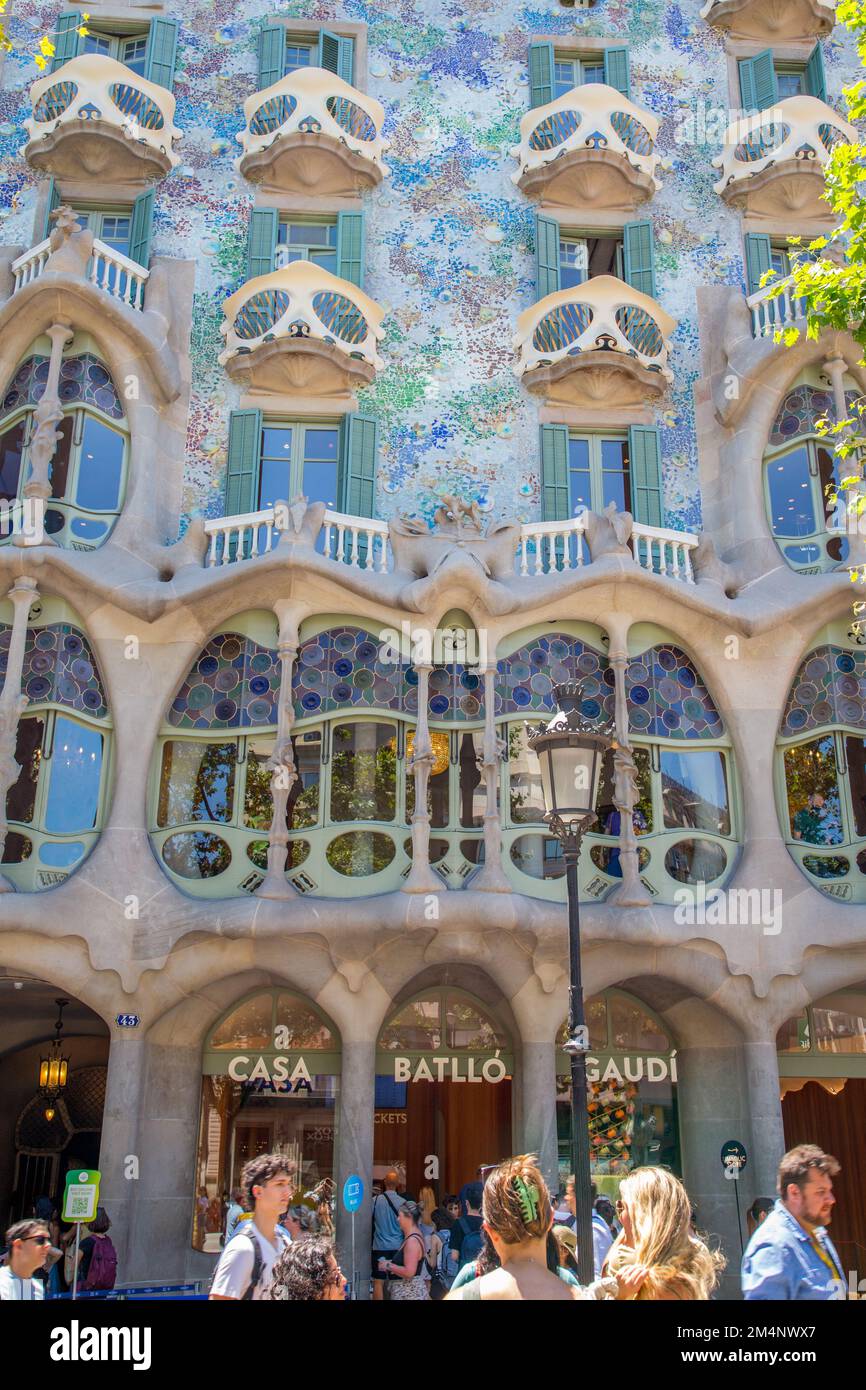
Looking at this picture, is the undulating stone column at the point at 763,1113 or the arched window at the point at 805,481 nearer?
the undulating stone column at the point at 763,1113

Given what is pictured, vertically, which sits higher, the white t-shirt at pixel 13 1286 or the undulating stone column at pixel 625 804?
the undulating stone column at pixel 625 804

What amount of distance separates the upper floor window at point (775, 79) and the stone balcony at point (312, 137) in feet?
20.3

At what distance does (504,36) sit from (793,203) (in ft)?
18.9

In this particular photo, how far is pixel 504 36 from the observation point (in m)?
21.1

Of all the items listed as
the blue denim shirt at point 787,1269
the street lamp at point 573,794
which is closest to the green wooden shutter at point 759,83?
the street lamp at point 573,794

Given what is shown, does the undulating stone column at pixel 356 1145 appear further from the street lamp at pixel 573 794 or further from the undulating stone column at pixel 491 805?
the street lamp at pixel 573 794

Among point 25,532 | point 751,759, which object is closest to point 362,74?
point 25,532

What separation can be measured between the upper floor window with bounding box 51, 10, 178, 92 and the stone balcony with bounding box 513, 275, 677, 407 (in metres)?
7.38

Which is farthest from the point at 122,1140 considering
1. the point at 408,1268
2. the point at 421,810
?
the point at 408,1268

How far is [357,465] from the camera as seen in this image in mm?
17891

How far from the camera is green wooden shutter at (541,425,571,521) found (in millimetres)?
17906

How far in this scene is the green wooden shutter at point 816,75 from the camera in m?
20.7

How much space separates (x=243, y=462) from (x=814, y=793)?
9093 mm

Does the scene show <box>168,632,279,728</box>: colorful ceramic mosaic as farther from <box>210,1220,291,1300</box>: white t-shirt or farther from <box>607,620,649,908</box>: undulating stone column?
<box>210,1220,291,1300</box>: white t-shirt
